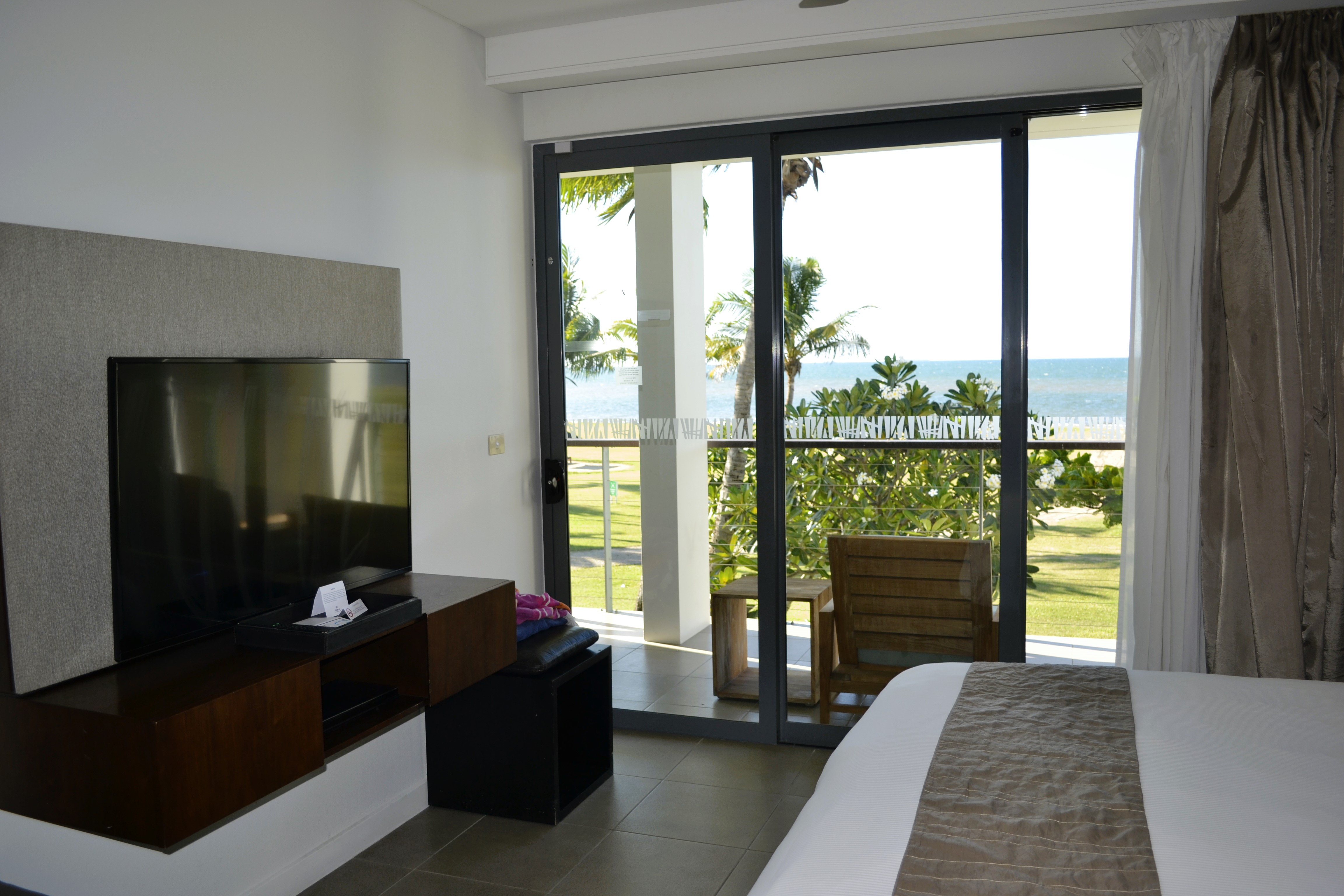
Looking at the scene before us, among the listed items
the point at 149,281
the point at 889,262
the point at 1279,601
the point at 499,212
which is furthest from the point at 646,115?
the point at 1279,601

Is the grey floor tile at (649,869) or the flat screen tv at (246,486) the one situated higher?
the flat screen tv at (246,486)

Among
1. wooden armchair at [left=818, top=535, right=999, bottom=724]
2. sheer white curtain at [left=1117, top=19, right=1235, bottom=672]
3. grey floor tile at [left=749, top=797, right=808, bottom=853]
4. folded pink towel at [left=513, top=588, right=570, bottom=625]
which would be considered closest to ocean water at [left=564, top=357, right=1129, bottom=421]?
sheer white curtain at [left=1117, top=19, right=1235, bottom=672]

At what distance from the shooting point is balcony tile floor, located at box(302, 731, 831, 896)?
2.79m

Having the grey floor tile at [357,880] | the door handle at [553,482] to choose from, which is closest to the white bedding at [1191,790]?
the grey floor tile at [357,880]

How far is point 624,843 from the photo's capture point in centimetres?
303

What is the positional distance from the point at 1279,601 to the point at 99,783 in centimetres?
318

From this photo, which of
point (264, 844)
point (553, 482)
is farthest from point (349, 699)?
point (553, 482)

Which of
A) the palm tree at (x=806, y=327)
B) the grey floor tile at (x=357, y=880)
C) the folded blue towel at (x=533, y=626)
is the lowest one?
the grey floor tile at (x=357, y=880)

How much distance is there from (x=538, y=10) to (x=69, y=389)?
7.07ft

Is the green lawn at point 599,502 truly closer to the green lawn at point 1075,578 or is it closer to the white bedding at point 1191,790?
the green lawn at point 1075,578

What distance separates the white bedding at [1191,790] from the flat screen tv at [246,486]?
1.41 meters

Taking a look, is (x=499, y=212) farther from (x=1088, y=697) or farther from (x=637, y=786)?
(x=1088, y=697)

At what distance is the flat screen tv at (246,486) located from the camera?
2.05 meters

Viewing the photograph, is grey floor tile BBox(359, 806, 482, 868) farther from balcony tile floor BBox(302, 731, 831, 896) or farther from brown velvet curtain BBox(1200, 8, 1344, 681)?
brown velvet curtain BBox(1200, 8, 1344, 681)
